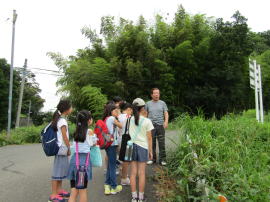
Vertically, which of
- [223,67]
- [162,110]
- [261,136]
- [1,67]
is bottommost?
[261,136]

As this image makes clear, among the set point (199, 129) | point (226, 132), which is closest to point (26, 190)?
point (199, 129)

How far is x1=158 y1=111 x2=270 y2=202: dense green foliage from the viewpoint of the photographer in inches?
106

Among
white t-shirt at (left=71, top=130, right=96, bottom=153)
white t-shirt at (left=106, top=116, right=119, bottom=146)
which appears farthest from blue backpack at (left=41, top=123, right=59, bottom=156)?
white t-shirt at (left=106, top=116, right=119, bottom=146)

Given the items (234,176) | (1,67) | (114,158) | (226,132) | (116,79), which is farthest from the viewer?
(1,67)

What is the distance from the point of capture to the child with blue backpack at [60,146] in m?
3.31

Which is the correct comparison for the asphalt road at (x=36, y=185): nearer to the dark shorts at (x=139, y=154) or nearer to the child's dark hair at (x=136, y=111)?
the dark shorts at (x=139, y=154)

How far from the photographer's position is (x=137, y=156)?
3.36 meters

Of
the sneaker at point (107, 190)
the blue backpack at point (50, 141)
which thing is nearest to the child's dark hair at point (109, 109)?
the blue backpack at point (50, 141)

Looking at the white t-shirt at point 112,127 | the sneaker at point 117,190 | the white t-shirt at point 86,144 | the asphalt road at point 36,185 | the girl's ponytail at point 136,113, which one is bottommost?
the asphalt road at point 36,185

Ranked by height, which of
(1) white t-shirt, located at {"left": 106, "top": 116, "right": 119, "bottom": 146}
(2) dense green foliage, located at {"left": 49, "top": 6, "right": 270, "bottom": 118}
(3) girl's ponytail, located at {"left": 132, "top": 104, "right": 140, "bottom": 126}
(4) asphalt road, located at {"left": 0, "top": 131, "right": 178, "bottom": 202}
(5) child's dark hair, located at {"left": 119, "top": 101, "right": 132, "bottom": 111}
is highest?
(2) dense green foliage, located at {"left": 49, "top": 6, "right": 270, "bottom": 118}

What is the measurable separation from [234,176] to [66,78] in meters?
12.6

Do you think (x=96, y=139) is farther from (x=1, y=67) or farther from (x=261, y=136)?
(x=1, y=67)

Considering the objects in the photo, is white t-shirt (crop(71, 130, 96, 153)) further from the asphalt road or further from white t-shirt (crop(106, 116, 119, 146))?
the asphalt road

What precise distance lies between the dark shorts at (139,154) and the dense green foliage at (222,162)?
0.45 m
